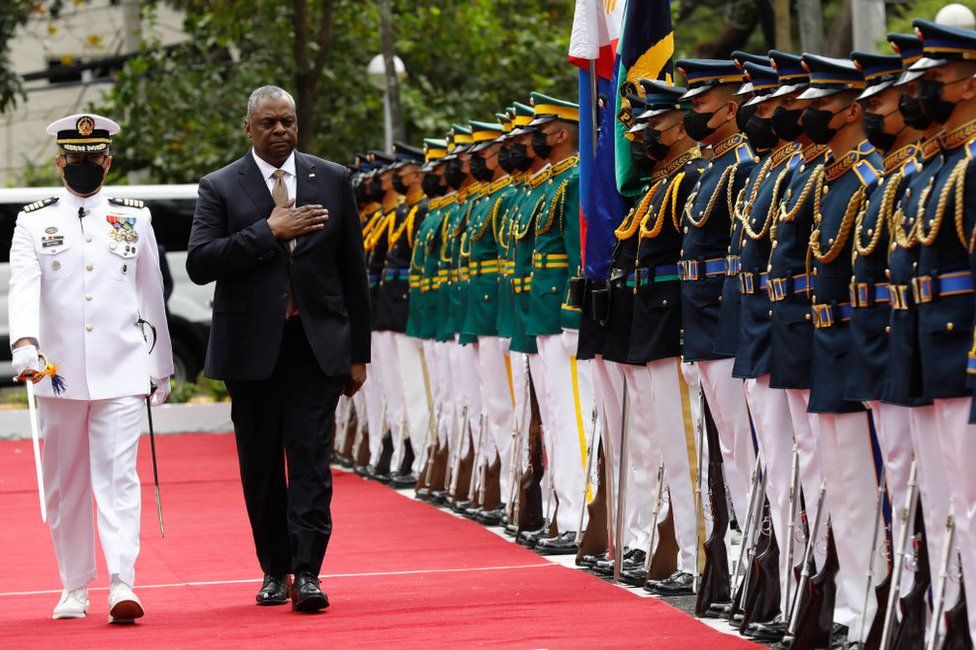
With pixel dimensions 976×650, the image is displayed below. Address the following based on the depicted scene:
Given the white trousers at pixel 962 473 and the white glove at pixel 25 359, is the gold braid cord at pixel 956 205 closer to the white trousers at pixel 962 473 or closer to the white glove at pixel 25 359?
the white trousers at pixel 962 473

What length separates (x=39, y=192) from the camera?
65.9 ft

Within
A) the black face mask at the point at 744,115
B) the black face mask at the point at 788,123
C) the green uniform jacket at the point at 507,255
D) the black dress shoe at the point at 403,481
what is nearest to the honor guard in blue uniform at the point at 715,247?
the black face mask at the point at 744,115

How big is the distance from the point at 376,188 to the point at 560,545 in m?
5.47

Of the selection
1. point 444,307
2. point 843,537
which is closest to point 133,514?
point 843,537

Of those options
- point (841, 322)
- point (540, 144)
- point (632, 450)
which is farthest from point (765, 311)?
point (540, 144)

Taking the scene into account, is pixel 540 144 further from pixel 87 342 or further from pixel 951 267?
pixel 951 267

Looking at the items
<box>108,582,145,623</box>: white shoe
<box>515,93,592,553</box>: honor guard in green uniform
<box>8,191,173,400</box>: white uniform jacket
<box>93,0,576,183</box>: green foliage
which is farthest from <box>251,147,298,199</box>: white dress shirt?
<box>93,0,576,183</box>: green foliage

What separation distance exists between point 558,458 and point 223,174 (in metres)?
2.68

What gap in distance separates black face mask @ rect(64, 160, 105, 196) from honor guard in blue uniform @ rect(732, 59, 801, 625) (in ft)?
8.71

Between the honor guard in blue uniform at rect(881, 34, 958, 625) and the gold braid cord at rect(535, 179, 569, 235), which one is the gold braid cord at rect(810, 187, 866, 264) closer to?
the honor guard in blue uniform at rect(881, 34, 958, 625)

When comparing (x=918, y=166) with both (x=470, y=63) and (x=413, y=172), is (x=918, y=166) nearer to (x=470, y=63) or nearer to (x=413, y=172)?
(x=413, y=172)

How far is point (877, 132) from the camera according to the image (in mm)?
6105

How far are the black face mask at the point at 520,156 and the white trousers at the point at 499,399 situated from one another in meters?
1.15

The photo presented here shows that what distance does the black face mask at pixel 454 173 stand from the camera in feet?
39.9
